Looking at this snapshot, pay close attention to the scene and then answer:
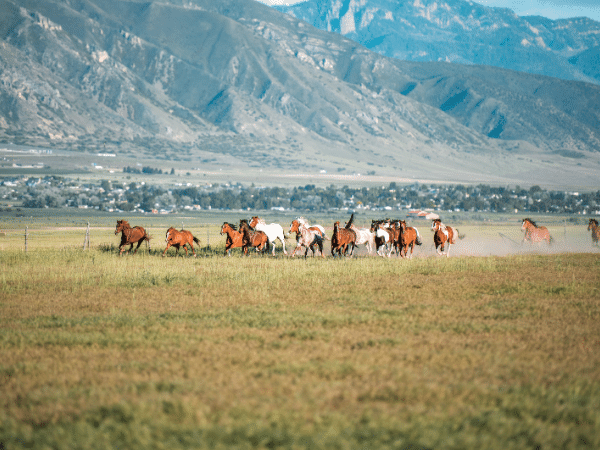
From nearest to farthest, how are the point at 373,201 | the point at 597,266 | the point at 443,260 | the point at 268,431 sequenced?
the point at 268,431, the point at 597,266, the point at 443,260, the point at 373,201

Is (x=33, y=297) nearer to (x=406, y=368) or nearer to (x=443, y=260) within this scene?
(x=406, y=368)

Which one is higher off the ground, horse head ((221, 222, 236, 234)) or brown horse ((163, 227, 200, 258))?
horse head ((221, 222, 236, 234))

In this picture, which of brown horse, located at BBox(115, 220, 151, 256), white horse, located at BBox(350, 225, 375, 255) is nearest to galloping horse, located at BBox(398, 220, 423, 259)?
white horse, located at BBox(350, 225, 375, 255)

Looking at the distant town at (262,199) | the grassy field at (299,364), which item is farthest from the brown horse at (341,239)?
the distant town at (262,199)

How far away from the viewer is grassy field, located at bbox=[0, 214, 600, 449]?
364 inches

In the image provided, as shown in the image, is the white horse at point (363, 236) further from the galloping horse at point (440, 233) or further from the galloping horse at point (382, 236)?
the galloping horse at point (440, 233)

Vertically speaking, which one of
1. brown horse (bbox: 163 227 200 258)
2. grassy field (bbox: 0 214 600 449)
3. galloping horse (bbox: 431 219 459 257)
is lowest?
grassy field (bbox: 0 214 600 449)

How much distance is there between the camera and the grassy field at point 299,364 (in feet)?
30.3

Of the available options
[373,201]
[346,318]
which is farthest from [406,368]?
[373,201]

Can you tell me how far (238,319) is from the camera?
1694cm

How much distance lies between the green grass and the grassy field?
0.04 meters

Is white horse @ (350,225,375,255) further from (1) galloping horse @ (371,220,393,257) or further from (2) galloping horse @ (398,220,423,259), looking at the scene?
(2) galloping horse @ (398,220,423,259)

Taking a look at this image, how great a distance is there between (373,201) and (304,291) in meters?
144

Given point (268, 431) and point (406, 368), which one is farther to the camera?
point (406, 368)
